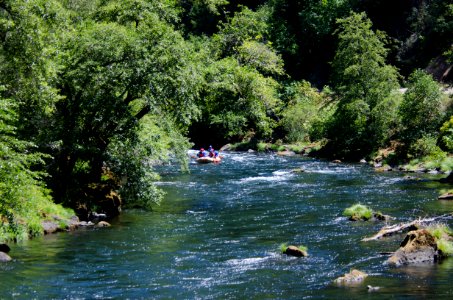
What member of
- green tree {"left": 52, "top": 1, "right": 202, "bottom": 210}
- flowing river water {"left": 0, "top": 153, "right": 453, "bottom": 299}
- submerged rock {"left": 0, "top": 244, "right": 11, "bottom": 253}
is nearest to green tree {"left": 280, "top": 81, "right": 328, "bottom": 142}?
flowing river water {"left": 0, "top": 153, "right": 453, "bottom": 299}

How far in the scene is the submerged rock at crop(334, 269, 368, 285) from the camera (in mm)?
14625

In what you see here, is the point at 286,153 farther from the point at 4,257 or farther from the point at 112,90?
the point at 4,257

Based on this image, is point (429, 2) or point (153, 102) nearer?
point (153, 102)

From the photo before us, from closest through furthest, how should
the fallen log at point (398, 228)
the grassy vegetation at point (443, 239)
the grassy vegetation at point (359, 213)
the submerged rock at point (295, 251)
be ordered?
the grassy vegetation at point (443, 239) → the submerged rock at point (295, 251) → the fallen log at point (398, 228) → the grassy vegetation at point (359, 213)

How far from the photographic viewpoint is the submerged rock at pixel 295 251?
1772 cm

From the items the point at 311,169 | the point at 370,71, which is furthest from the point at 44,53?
the point at 370,71

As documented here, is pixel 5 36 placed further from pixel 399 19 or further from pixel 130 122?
pixel 399 19

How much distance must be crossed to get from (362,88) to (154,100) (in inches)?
1017

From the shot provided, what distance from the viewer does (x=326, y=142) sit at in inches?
2023

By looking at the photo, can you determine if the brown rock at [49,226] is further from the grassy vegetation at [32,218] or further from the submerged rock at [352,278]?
the submerged rock at [352,278]

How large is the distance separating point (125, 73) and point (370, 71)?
26.9 m

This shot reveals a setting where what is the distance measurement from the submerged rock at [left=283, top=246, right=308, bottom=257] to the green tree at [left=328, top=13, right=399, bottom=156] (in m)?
29.2

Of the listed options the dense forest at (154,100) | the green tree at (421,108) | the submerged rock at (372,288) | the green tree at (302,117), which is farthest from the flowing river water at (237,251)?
the green tree at (302,117)

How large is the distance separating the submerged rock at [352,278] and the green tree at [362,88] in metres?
31.6
